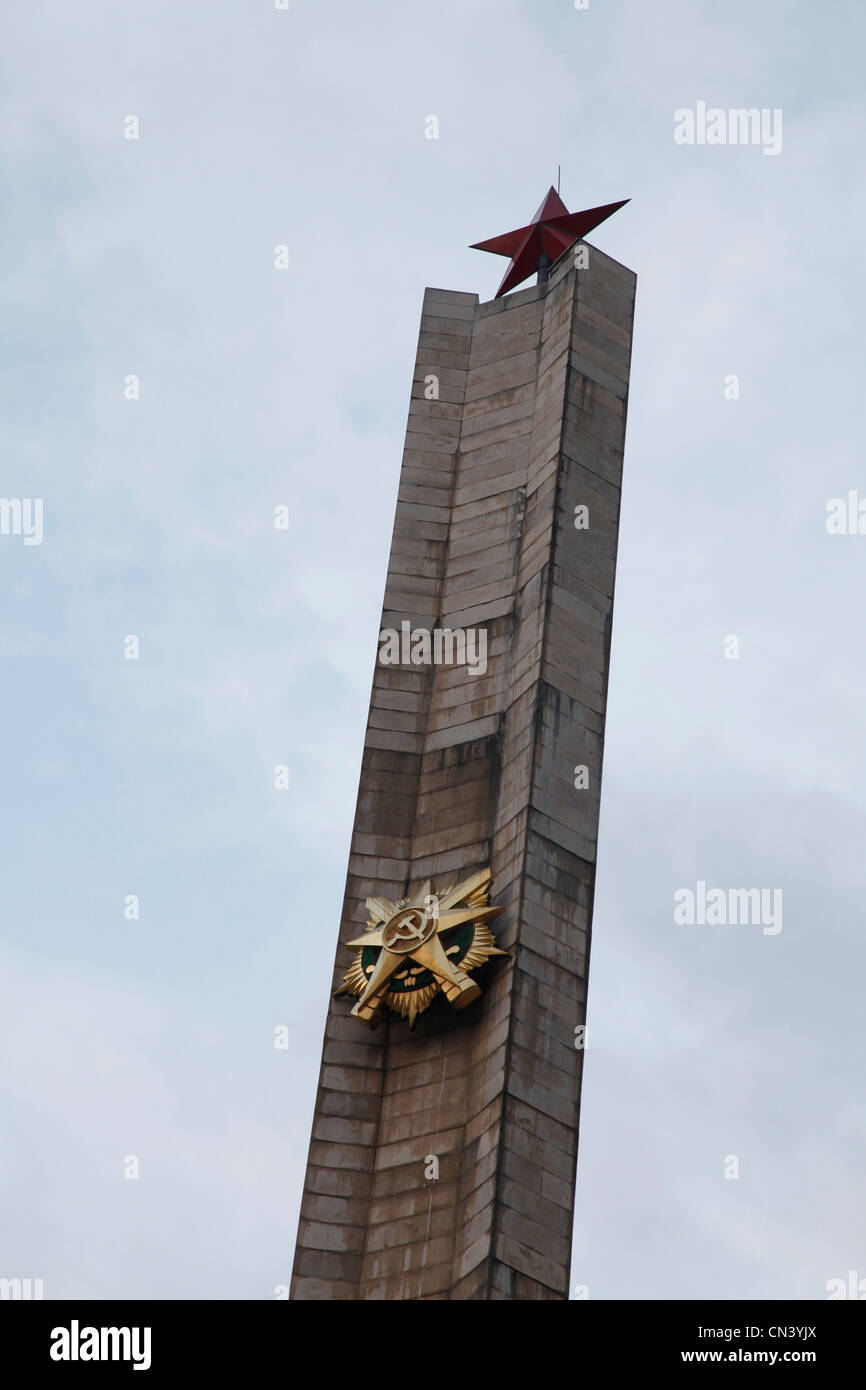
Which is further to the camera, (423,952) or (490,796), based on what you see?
(490,796)

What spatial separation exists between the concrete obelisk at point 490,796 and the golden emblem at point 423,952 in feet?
1.03

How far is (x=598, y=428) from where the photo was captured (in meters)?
55.2

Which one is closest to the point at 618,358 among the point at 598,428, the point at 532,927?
the point at 598,428

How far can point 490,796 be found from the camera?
50000 millimetres

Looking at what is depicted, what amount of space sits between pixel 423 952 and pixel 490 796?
404 centimetres

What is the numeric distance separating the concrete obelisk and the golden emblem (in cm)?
32

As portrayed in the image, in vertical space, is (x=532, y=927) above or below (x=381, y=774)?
below

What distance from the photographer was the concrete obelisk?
44906mm

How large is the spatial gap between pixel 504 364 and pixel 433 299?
3616 millimetres

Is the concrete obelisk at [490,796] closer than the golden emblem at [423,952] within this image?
Yes

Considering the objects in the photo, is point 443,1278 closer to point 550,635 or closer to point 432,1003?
point 432,1003

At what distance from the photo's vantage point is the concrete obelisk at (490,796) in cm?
Result: 4491

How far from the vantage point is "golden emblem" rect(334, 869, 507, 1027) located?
46.7 metres

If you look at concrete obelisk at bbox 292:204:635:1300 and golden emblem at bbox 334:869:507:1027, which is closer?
concrete obelisk at bbox 292:204:635:1300
